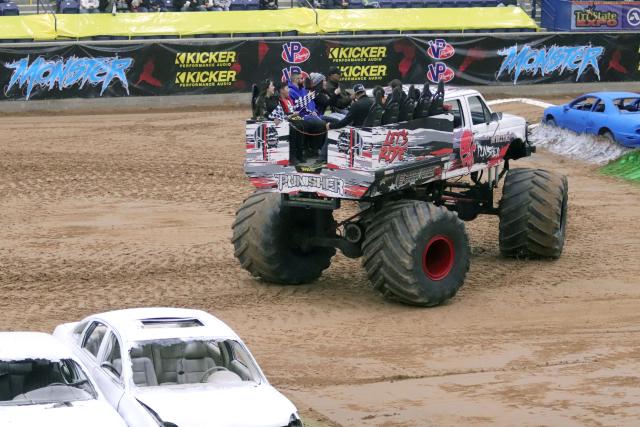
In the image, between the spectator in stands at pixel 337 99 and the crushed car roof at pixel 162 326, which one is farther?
the spectator in stands at pixel 337 99

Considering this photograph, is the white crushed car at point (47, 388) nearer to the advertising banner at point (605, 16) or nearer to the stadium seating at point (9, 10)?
the stadium seating at point (9, 10)

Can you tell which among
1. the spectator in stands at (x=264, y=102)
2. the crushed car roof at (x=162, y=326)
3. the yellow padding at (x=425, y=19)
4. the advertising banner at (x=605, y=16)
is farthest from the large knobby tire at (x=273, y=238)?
the advertising banner at (x=605, y=16)

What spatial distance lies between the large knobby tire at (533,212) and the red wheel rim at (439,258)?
98.6 inches

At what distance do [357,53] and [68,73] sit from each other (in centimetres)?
843

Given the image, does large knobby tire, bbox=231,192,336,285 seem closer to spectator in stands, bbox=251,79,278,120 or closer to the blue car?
spectator in stands, bbox=251,79,278,120

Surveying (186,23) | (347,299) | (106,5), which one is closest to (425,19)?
(186,23)

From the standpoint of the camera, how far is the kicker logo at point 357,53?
34541mm

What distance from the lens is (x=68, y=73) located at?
3194 cm

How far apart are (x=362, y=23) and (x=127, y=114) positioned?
11.0 meters

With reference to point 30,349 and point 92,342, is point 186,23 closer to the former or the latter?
point 92,342

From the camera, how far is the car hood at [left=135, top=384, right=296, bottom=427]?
→ 9430 mm

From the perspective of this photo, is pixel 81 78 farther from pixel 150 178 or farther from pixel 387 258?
pixel 387 258

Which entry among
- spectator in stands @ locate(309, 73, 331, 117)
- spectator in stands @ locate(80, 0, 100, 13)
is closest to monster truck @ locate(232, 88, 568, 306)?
spectator in stands @ locate(309, 73, 331, 117)

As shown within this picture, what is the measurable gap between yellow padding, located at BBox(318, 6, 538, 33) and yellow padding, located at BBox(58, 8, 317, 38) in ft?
2.67
